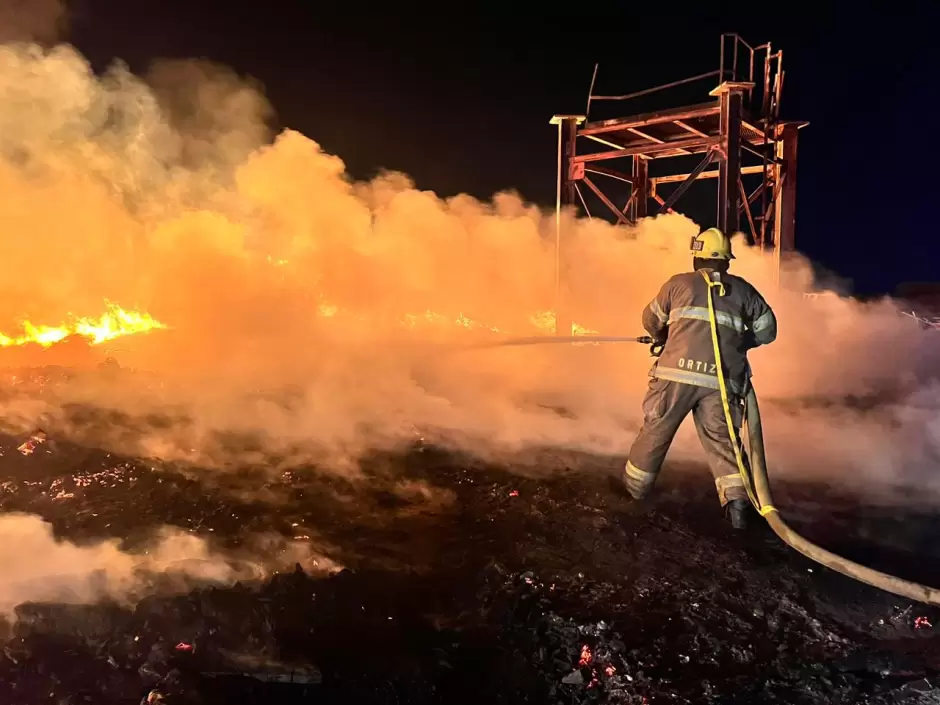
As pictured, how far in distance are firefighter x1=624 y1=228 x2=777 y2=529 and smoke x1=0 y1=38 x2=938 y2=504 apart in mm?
1691

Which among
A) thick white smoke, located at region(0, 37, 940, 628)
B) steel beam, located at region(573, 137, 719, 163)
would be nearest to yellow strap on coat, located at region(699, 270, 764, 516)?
thick white smoke, located at region(0, 37, 940, 628)

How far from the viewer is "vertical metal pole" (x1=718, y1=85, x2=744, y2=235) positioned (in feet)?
28.7

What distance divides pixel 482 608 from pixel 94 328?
24.6 ft

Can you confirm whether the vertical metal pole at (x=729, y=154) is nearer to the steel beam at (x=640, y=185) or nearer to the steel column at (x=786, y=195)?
the steel column at (x=786, y=195)

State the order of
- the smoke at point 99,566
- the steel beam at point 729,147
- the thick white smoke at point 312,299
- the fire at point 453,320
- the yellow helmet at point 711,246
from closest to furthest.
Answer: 1. the smoke at point 99,566
2. the yellow helmet at point 711,246
3. the thick white smoke at point 312,299
4. the steel beam at point 729,147
5. the fire at point 453,320

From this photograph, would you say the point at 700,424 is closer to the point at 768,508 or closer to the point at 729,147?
the point at 768,508

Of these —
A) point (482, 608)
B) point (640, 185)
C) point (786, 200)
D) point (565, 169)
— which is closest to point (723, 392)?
point (482, 608)

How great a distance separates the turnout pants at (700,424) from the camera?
4.16m

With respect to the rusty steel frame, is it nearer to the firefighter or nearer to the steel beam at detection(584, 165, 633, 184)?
the steel beam at detection(584, 165, 633, 184)

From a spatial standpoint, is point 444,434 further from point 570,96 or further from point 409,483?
point 570,96

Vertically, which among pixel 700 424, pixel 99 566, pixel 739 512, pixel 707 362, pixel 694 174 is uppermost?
pixel 694 174

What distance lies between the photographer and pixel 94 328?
8539 millimetres

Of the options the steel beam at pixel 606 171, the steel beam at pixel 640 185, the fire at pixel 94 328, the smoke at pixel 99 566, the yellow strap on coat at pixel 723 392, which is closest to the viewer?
the smoke at pixel 99 566

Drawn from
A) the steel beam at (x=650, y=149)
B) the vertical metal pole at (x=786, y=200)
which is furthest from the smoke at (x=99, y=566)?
the vertical metal pole at (x=786, y=200)
